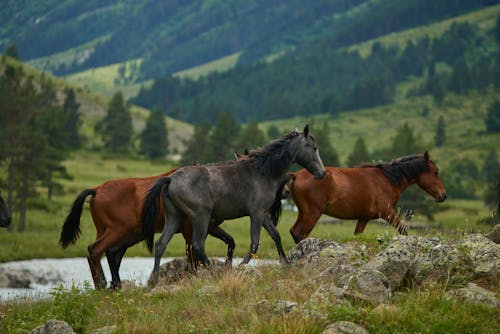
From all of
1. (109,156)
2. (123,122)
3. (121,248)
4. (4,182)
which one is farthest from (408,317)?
(123,122)

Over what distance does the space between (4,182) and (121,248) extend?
43995 mm

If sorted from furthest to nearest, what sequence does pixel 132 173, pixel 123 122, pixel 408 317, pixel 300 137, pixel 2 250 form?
1. pixel 123 122
2. pixel 132 173
3. pixel 2 250
4. pixel 300 137
5. pixel 408 317

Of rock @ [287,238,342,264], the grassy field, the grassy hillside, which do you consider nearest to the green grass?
rock @ [287,238,342,264]

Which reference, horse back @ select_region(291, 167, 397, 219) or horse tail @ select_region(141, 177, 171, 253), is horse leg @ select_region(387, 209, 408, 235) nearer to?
horse back @ select_region(291, 167, 397, 219)

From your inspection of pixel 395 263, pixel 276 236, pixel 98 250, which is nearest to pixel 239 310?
pixel 395 263

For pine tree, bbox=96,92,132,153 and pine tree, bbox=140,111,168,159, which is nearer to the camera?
pine tree, bbox=140,111,168,159

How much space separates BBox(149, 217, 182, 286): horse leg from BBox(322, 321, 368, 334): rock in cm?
551

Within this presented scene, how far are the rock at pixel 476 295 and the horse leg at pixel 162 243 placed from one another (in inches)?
251

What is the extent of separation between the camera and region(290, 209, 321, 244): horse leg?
65.0ft

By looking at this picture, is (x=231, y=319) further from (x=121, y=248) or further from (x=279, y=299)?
(x=121, y=248)

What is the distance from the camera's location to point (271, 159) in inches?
662

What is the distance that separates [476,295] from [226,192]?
6.47 metres

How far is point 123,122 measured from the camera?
488 ft

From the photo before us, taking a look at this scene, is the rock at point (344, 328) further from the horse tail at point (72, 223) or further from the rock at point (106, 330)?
the horse tail at point (72, 223)
